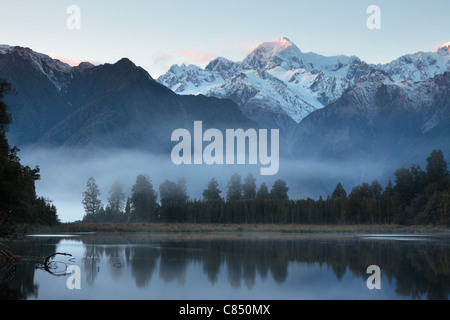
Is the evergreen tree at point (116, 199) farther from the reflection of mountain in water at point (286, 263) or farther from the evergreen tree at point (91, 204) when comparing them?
the reflection of mountain in water at point (286, 263)

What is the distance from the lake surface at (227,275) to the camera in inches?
1489

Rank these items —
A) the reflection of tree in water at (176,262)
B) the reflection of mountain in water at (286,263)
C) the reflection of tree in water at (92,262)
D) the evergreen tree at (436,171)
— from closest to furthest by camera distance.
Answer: the reflection of mountain in water at (286,263), the reflection of tree in water at (92,262), the reflection of tree in water at (176,262), the evergreen tree at (436,171)

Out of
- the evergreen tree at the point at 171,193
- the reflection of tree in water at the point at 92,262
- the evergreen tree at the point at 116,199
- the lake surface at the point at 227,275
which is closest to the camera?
the lake surface at the point at 227,275

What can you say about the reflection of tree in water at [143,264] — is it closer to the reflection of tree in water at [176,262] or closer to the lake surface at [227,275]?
the lake surface at [227,275]

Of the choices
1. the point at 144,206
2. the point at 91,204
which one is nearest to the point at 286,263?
the point at 144,206

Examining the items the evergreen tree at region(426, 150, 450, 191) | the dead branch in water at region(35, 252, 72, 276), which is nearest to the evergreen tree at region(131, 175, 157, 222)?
the evergreen tree at region(426, 150, 450, 191)

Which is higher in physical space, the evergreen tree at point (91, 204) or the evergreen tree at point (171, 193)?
the evergreen tree at point (171, 193)

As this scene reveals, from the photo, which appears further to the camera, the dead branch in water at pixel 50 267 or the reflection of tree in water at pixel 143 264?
the dead branch in water at pixel 50 267

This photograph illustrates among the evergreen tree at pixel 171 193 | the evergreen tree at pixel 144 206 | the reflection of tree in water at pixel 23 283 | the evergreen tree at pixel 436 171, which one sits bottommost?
the reflection of tree in water at pixel 23 283

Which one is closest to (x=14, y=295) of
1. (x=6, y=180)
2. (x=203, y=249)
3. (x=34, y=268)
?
(x=34, y=268)

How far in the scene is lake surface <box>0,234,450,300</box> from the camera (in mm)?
37812

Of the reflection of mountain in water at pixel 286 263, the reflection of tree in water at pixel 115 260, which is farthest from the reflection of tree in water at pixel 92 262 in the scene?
the reflection of mountain in water at pixel 286 263
